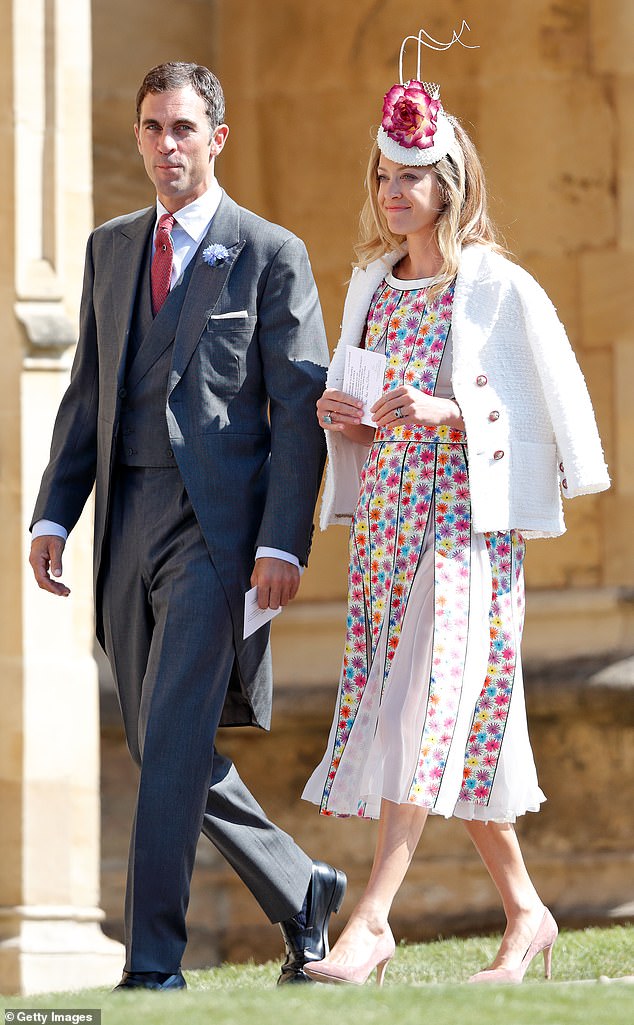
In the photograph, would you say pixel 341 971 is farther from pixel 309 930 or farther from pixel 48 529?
pixel 48 529

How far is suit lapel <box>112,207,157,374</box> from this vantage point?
477 cm

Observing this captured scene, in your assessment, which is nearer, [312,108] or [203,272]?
[203,272]

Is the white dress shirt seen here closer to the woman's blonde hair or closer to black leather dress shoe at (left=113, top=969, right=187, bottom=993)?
the woman's blonde hair

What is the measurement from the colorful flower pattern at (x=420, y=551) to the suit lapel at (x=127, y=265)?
611mm

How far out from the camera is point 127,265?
4859 mm

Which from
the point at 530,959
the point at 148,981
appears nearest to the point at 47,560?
the point at 148,981

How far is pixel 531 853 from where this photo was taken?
7910 mm

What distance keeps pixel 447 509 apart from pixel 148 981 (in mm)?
1272

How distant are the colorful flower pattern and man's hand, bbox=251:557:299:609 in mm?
174

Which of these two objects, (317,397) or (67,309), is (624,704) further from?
(317,397)

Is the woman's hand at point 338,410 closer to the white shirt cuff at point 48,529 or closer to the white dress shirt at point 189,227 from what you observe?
the white dress shirt at point 189,227

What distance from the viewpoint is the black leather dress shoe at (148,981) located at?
442 centimetres

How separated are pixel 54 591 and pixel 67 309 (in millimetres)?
2358

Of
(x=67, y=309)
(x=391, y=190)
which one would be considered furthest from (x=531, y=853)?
(x=391, y=190)
